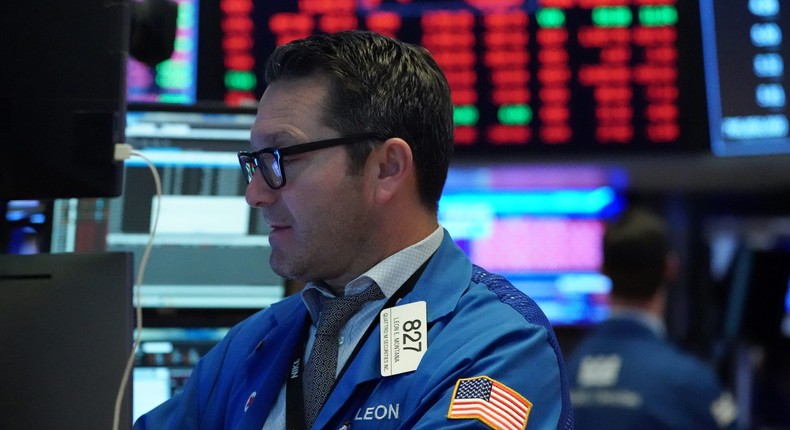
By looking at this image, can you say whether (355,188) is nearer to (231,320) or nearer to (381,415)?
(381,415)

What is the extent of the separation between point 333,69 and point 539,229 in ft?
9.16

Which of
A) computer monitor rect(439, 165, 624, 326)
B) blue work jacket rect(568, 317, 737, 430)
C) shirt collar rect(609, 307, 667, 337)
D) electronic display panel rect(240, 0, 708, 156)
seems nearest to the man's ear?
blue work jacket rect(568, 317, 737, 430)

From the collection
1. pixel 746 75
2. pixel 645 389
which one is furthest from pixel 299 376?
pixel 746 75

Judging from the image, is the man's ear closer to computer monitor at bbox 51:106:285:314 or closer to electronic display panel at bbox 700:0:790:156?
computer monitor at bbox 51:106:285:314

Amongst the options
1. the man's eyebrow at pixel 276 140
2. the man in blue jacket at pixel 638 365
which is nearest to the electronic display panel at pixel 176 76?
the man in blue jacket at pixel 638 365

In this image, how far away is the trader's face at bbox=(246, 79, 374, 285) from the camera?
1580 mm

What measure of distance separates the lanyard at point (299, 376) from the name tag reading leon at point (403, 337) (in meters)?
0.04

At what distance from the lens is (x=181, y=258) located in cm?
216

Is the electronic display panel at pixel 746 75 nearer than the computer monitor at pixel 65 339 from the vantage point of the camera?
No

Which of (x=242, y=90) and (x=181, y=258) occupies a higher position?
(x=242, y=90)

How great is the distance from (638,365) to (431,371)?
53.1 inches

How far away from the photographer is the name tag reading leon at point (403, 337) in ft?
4.71

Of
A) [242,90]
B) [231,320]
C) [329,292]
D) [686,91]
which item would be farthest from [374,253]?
[686,91]

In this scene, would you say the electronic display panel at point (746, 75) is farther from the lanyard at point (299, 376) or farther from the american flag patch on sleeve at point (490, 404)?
the american flag patch on sleeve at point (490, 404)
